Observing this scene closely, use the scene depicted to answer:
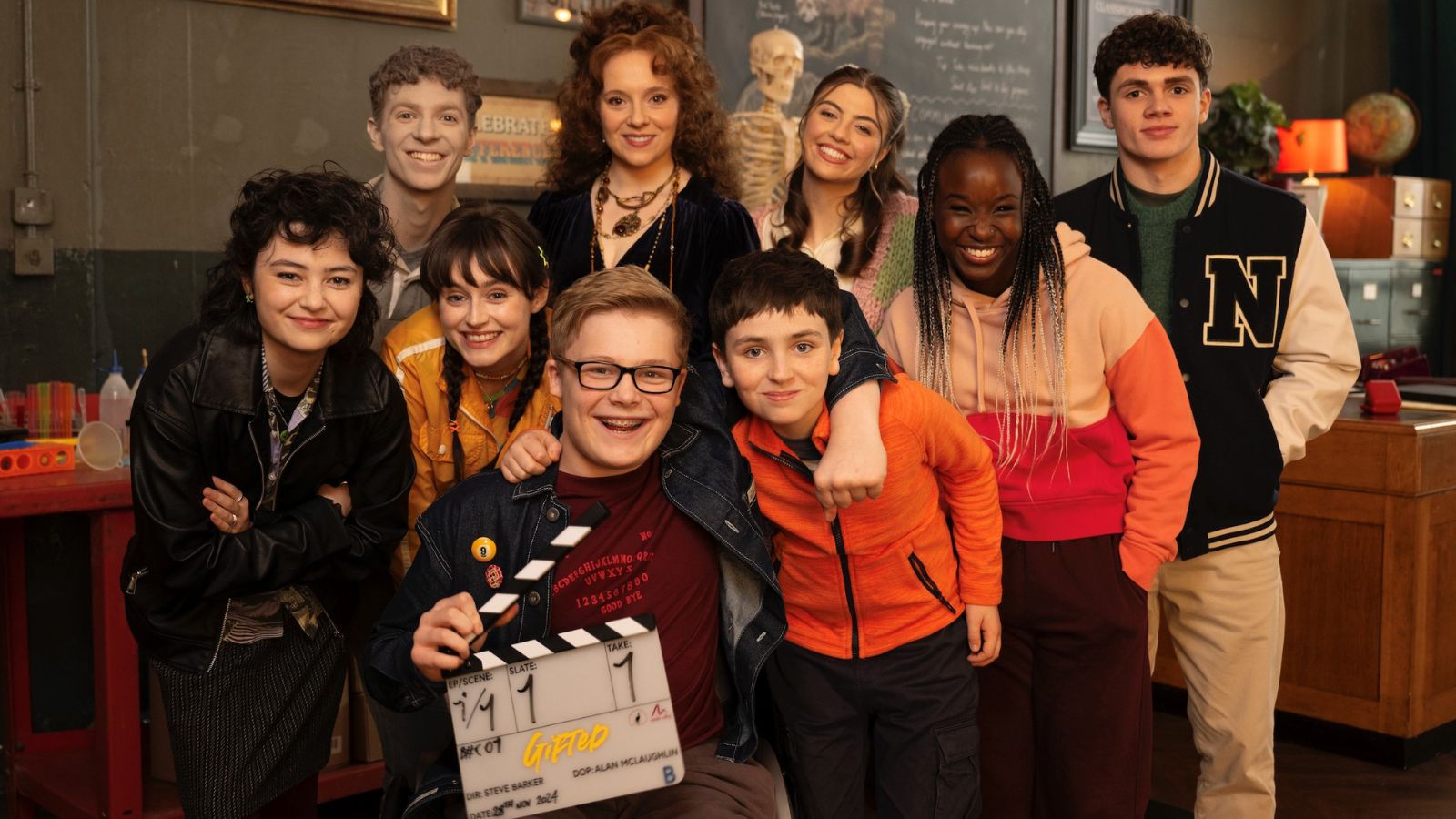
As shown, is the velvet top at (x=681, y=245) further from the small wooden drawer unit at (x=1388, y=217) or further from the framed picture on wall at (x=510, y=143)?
the small wooden drawer unit at (x=1388, y=217)

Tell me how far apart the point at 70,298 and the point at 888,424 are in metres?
2.44

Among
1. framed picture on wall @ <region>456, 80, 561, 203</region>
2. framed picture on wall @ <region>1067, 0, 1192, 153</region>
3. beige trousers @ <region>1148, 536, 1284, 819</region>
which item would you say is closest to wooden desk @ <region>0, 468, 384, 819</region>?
framed picture on wall @ <region>456, 80, 561, 203</region>

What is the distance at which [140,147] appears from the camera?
3.63 meters

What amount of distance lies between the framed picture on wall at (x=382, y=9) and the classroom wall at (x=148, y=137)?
3 centimetres

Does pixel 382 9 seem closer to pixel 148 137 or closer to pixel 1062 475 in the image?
pixel 148 137

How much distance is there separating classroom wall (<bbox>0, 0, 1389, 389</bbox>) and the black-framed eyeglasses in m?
2.07

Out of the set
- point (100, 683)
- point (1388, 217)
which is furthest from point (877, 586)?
point (1388, 217)

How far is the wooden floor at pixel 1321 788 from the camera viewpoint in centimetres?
362

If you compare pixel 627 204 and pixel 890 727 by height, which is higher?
pixel 627 204

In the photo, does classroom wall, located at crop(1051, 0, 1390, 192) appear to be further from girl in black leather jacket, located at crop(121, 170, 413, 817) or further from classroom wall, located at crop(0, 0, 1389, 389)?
girl in black leather jacket, located at crop(121, 170, 413, 817)

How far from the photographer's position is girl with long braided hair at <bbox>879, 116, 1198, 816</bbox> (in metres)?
2.41

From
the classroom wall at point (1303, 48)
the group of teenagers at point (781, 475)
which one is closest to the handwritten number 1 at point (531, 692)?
the group of teenagers at point (781, 475)

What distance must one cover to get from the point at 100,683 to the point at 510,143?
2.14 metres

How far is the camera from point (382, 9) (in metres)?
4.00
